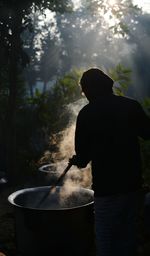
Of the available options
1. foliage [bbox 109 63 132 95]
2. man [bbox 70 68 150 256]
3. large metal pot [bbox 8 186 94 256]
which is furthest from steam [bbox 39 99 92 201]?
man [bbox 70 68 150 256]

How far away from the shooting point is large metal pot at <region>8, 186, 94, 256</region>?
519 cm

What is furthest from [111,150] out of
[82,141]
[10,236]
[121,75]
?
[121,75]

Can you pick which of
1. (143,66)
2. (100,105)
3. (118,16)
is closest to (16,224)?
(100,105)

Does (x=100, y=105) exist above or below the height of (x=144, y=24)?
below

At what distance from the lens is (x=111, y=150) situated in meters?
3.75

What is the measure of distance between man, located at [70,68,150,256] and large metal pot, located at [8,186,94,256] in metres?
1.32

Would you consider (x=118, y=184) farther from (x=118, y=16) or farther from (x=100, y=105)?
(x=118, y=16)

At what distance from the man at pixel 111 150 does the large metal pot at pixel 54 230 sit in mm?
1322

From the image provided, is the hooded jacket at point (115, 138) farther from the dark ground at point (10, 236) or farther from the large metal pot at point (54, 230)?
the dark ground at point (10, 236)

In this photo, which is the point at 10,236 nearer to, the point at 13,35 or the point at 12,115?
the point at 12,115

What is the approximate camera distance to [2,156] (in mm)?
12547

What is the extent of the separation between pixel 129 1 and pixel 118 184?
253 inches

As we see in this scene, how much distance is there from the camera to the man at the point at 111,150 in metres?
3.72

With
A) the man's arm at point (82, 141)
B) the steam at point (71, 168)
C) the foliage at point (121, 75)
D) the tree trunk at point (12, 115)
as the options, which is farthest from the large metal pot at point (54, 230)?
the tree trunk at point (12, 115)
